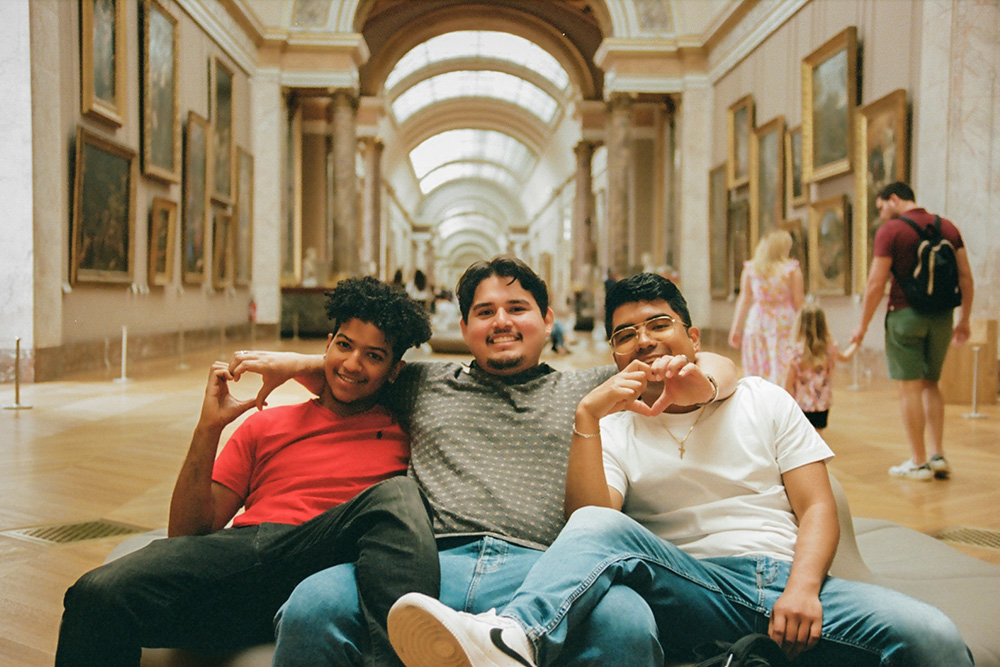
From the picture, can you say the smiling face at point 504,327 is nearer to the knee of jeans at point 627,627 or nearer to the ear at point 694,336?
the ear at point 694,336

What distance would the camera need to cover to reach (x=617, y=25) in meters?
17.6

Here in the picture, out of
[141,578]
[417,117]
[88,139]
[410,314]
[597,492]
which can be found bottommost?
[141,578]

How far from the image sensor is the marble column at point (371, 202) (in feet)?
85.0

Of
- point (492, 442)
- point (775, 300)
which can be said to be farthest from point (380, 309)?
point (775, 300)

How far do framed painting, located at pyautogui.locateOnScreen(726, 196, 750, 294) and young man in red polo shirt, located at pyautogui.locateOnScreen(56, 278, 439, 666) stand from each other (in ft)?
43.2

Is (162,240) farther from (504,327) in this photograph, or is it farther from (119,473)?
(504,327)

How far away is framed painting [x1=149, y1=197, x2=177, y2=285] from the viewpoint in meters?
11.5

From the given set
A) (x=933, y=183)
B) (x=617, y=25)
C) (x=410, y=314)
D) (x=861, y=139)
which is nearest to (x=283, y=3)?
(x=617, y=25)

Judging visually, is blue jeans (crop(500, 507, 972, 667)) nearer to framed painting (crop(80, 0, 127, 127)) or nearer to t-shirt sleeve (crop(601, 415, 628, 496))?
t-shirt sleeve (crop(601, 415, 628, 496))

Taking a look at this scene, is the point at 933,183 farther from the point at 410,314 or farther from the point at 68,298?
the point at 68,298

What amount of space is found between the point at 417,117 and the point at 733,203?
79.3 feet

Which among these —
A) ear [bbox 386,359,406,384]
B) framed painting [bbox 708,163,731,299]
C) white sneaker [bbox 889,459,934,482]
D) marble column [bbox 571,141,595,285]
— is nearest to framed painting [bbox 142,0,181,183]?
ear [bbox 386,359,406,384]

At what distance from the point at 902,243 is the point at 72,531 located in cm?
495

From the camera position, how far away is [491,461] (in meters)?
2.30
